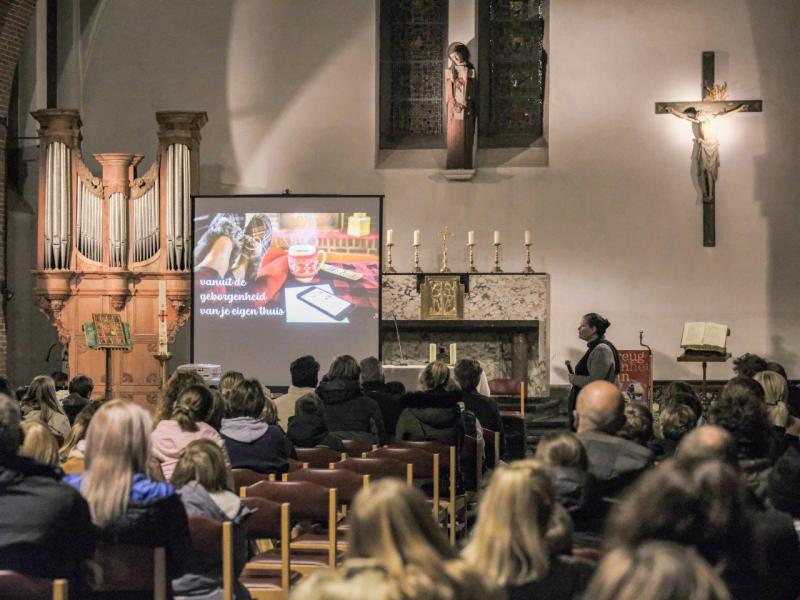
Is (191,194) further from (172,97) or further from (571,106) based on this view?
(571,106)

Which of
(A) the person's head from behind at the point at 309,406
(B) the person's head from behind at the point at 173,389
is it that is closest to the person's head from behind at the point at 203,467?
(B) the person's head from behind at the point at 173,389

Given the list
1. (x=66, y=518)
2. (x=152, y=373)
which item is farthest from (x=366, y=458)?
(x=152, y=373)

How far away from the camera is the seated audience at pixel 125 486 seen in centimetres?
385

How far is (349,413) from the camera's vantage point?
308 inches

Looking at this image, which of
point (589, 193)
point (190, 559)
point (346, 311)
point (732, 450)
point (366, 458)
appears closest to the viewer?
point (732, 450)

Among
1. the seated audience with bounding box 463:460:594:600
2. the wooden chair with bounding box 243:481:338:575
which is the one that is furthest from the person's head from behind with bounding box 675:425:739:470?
the wooden chair with bounding box 243:481:338:575

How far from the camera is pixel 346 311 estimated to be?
41.4ft

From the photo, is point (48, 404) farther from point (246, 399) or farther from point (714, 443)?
point (714, 443)

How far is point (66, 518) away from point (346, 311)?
8.99 m

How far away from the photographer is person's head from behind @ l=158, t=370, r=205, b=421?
20.0ft

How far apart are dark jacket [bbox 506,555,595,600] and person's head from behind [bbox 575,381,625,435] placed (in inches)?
59.1

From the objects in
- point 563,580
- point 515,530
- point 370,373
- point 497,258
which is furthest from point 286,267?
point 515,530

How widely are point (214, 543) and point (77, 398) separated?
4.71 metres

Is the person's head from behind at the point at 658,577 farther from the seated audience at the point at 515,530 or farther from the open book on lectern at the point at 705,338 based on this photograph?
the open book on lectern at the point at 705,338
